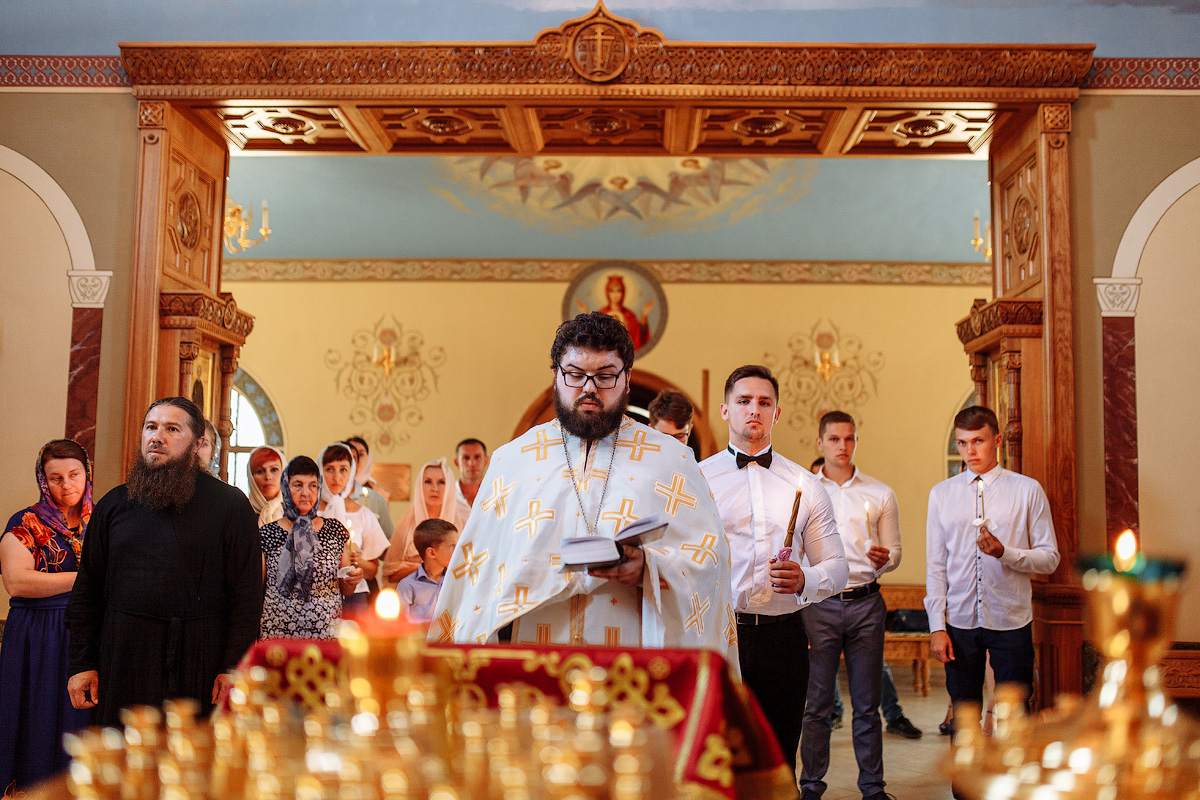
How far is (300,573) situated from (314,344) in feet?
24.3

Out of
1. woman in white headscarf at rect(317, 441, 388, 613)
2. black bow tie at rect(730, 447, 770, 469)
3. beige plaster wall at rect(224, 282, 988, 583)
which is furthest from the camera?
beige plaster wall at rect(224, 282, 988, 583)

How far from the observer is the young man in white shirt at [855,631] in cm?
461

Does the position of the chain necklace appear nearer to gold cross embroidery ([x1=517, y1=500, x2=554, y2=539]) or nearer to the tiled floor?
gold cross embroidery ([x1=517, y1=500, x2=554, y2=539])

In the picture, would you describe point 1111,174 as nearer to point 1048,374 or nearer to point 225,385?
point 1048,374

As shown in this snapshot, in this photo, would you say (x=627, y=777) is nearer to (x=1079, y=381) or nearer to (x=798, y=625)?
(x=798, y=625)

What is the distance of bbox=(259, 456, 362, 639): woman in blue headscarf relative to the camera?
4320 mm

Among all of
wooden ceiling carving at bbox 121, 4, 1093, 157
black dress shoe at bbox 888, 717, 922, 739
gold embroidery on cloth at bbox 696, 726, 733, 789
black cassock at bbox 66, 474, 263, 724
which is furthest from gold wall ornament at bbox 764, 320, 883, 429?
gold embroidery on cloth at bbox 696, 726, 733, 789

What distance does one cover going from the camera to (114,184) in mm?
5473

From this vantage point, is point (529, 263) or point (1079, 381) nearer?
point (1079, 381)

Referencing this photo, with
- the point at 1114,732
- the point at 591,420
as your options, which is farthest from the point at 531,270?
the point at 1114,732

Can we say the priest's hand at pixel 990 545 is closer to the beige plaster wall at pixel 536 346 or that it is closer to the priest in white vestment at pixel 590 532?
the priest in white vestment at pixel 590 532

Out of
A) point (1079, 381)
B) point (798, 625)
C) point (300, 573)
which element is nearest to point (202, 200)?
point (300, 573)

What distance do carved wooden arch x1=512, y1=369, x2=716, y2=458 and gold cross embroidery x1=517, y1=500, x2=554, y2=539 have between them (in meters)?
8.28

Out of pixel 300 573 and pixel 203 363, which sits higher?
pixel 203 363
